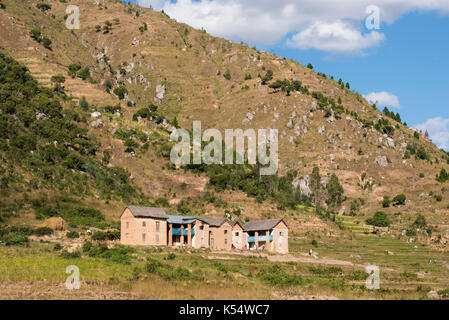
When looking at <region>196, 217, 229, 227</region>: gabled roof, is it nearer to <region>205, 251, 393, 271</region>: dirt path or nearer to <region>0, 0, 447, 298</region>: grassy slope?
<region>205, 251, 393, 271</region>: dirt path

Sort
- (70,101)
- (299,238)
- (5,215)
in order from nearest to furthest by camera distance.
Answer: (5,215) → (299,238) → (70,101)

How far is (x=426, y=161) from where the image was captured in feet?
443

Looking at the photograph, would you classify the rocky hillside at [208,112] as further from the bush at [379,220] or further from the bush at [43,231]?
the bush at [43,231]

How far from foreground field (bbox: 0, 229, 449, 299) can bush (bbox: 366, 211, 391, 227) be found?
32.6 meters

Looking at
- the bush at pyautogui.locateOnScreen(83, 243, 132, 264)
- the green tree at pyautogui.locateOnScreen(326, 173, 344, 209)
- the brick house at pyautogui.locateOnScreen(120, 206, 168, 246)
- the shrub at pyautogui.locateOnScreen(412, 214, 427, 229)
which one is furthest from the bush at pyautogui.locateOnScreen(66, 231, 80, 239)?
the shrub at pyautogui.locateOnScreen(412, 214, 427, 229)

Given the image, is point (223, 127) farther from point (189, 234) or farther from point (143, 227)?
point (143, 227)

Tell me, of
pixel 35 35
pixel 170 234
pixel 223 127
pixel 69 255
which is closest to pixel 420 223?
pixel 170 234

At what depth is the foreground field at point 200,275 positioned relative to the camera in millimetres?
31828

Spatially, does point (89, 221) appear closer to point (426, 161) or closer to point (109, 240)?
point (109, 240)

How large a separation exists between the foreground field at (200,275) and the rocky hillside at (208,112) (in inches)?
901

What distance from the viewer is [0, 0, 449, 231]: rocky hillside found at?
325 feet

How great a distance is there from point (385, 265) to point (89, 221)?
37.9 m

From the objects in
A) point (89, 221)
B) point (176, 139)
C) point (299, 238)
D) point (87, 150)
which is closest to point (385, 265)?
point (299, 238)

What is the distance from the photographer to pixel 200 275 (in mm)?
39906
